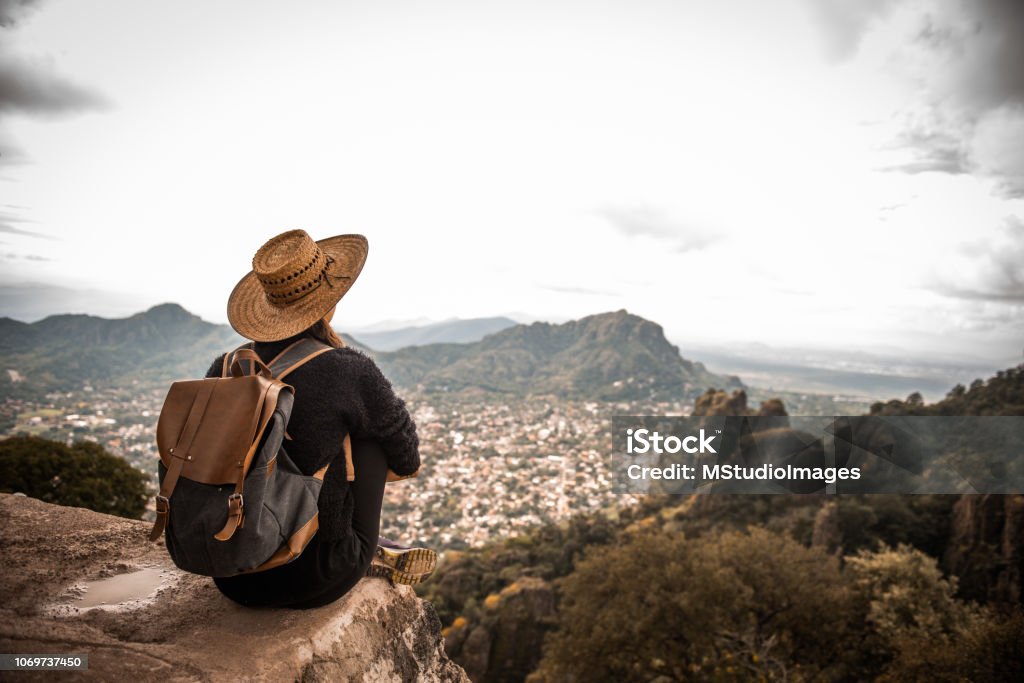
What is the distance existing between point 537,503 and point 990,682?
39.2 meters

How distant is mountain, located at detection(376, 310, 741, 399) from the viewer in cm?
10619

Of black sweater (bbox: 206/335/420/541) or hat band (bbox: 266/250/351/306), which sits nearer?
black sweater (bbox: 206/335/420/541)

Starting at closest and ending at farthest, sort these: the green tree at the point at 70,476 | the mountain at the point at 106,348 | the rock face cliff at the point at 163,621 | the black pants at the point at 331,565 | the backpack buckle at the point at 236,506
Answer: the backpack buckle at the point at 236,506 → the rock face cliff at the point at 163,621 → the black pants at the point at 331,565 → the green tree at the point at 70,476 → the mountain at the point at 106,348

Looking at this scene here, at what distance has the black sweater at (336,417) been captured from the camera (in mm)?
2127

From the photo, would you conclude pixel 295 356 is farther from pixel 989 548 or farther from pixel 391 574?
pixel 989 548

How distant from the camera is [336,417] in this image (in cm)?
219

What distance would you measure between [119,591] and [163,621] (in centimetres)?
47

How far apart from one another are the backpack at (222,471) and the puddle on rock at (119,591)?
955 millimetres

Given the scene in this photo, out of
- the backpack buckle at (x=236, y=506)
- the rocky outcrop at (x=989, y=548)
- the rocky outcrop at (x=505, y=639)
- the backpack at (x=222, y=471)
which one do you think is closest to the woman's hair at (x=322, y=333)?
the backpack at (x=222, y=471)

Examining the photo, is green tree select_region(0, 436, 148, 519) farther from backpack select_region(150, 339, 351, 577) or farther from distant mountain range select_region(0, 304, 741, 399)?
distant mountain range select_region(0, 304, 741, 399)

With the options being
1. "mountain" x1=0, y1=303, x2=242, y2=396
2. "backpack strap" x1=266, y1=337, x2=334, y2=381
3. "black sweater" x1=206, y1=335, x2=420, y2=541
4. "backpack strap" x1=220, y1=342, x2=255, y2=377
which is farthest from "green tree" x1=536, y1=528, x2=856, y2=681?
"mountain" x1=0, y1=303, x2=242, y2=396

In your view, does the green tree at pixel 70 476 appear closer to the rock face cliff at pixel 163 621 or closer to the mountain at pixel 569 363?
the rock face cliff at pixel 163 621

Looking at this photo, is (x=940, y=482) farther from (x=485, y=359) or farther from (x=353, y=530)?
(x=485, y=359)

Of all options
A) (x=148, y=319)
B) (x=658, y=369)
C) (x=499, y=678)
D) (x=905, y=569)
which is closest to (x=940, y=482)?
(x=905, y=569)
